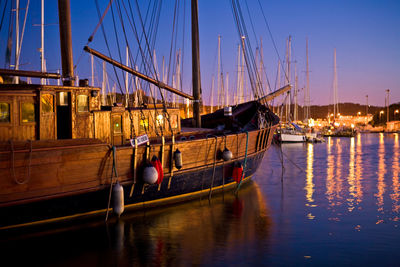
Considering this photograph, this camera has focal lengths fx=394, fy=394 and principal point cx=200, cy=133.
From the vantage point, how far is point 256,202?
687 inches

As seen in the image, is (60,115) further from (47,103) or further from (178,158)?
(178,158)

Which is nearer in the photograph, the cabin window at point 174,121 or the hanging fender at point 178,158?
the hanging fender at point 178,158

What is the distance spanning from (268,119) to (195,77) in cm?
538

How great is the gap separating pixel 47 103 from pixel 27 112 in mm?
612

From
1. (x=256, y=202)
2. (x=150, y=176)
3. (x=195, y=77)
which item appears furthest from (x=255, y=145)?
(x=150, y=176)

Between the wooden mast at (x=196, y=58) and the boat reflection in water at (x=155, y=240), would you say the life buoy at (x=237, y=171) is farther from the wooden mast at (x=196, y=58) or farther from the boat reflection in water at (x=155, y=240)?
the wooden mast at (x=196, y=58)

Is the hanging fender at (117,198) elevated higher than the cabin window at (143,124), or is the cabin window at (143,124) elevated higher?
the cabin window at (143,124)

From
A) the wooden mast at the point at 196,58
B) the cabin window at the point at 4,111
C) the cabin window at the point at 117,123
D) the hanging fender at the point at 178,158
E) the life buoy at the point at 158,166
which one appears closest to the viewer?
the cabin window at the point at 4,111

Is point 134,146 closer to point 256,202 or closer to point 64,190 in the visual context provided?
point 64,190

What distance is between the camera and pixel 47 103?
11.6 meters

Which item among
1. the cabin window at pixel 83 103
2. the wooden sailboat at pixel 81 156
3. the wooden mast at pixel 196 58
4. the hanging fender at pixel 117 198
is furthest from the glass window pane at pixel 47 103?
the wooden mast at pixel 196 58

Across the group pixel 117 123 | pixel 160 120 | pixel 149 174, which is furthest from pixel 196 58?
pixel 149 174

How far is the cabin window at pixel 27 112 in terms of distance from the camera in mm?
11250

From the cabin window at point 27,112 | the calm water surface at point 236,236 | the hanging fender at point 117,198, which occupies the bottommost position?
the calm water surface at point 236,236
